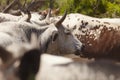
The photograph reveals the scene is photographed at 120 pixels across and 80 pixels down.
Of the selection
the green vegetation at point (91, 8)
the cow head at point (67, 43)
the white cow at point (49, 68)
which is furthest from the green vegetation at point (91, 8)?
the white cow at point (49, 68)

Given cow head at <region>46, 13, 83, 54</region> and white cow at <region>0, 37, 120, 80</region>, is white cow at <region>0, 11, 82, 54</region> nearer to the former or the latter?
cow head at <region>46, 13, 83, 54</region>

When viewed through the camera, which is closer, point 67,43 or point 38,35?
point 38,35

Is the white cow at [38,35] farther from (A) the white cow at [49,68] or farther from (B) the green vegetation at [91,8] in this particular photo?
(B) the green vegetation at [91,8]

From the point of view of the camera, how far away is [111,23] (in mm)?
10930

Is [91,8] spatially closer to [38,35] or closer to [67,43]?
[67,43]

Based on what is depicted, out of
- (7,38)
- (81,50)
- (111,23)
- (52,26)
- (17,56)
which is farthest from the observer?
(111,23)

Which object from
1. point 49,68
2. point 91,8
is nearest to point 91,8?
point 91,8

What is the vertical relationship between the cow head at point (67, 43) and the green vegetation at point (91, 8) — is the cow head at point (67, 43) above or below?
above

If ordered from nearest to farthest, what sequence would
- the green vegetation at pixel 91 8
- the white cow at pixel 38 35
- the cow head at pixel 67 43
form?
the white cow at pixel 38 35
the cow head at pixel 67 43
the green vegetation at pixel 91 8

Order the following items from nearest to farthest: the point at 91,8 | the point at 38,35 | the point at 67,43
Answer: the point at 38,35
the point at 67,43
the point at 91,8

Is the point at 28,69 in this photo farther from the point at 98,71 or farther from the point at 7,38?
the point at 7,38

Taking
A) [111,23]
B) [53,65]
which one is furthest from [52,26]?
[53,65]

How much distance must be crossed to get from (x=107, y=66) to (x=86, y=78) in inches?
3.3

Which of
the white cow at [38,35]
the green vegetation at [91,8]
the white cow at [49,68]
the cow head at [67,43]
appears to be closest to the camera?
the white cow at [49,68]
